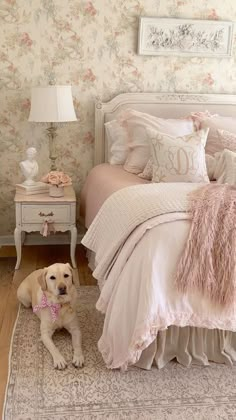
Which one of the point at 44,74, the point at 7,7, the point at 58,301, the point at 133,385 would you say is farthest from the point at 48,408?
the point at 7,7

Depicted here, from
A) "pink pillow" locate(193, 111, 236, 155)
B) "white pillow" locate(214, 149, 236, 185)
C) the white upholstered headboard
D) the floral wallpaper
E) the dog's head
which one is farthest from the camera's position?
the white upholstered headboard

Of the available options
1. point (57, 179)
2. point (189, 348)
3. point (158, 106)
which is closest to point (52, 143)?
point (57, 179)

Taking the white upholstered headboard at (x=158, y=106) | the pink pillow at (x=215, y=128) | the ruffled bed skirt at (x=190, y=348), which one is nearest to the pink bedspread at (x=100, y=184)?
the white upholstered headboard at (x=158, y=106)

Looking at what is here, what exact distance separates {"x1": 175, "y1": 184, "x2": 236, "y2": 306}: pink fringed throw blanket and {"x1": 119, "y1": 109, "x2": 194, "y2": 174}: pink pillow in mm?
1206

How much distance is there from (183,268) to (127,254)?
0.92 ft

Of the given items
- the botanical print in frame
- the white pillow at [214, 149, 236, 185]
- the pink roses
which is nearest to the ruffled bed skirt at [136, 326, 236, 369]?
the white pillow at [214, 149, 236, 185]

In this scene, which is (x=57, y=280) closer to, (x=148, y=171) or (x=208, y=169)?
(x=148, y=171)

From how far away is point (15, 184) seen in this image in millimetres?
3658

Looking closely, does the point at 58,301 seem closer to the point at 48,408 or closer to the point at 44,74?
the point at 48,408

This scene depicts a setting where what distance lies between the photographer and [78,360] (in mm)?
2170

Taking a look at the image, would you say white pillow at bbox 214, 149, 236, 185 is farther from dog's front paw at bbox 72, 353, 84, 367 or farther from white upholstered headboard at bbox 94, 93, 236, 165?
dog's front paw at bbox 72, 353, 84, 367

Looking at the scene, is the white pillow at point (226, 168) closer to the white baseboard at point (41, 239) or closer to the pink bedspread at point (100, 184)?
the pink bedspread at point (100, 184)

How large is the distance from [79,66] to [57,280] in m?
1.89

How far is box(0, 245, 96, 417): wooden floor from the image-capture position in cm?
237
